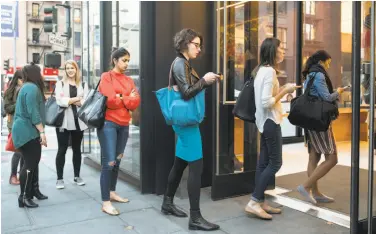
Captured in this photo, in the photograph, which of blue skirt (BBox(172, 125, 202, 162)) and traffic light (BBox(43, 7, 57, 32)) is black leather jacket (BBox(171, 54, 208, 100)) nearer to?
blue skirt (BBox(172, 125, 202, 162))

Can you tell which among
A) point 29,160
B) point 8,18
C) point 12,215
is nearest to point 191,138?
point 29,160

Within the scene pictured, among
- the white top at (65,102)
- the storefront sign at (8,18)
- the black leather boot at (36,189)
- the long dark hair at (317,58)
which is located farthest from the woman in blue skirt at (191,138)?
the storefront sign at (8,18)

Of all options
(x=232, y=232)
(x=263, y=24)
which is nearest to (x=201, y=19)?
(x=263, y=24)

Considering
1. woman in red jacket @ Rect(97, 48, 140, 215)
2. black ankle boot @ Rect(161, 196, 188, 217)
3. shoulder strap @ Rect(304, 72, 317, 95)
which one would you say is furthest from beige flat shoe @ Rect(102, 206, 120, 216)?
shoulder strap @ Rect(304, 72, 317, 95)

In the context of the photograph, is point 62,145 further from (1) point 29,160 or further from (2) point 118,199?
(2) point 118,199

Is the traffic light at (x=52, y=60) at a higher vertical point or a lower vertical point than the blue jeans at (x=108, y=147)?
higher

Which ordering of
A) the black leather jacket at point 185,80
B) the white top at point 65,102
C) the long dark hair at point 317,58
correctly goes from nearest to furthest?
the black leather jacket at point 185,80 < the long dark hair at point 317,58 < the white top at point 65,102

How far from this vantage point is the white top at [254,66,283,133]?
12.7 ft

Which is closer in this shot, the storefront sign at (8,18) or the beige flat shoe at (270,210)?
the beige flat shoe at (270,210)

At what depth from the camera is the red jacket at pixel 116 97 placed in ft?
14.1

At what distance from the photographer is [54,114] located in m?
5.56

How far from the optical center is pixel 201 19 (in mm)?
5117

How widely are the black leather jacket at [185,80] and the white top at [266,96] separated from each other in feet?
2.01

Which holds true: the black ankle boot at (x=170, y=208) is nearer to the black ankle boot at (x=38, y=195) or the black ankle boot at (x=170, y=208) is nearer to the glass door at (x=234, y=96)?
→ the glass door at (x=234, y=96)
